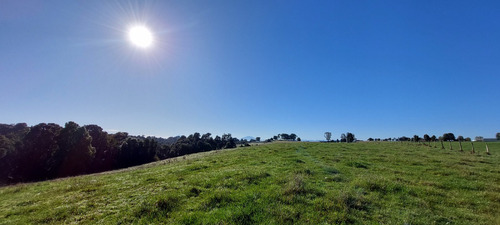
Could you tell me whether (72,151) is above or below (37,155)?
above

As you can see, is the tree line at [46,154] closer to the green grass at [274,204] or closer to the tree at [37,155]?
the tree at [37,155]

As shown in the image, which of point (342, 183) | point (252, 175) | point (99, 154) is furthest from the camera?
point (99, 154)

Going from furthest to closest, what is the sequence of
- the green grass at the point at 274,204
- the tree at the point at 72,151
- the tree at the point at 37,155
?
1. the tree at the point at 72,151
2. the tree at the point at 37,155
3. the green grass at the point at 274,204

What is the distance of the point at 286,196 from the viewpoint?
10.4 m

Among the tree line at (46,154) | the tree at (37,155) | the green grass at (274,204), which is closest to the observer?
the green grass at (274,204)

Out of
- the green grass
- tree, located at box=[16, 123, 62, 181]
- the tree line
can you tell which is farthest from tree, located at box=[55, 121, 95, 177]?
the green grass

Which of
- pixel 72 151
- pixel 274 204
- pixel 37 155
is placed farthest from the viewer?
pixel 72 151

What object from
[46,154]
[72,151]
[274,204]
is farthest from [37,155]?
[274,204]

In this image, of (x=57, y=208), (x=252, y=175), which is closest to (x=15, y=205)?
(x=57, y=208)

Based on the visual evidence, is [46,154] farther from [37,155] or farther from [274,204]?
[274,204]

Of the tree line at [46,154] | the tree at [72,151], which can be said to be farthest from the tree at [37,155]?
the tree at [72,151]

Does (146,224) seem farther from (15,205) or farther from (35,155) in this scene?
(35,155)

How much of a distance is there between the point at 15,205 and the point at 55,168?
170ft

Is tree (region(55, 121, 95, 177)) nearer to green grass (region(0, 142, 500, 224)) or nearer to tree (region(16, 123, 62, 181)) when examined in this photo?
tree (region(16, 123, 62, 181))
